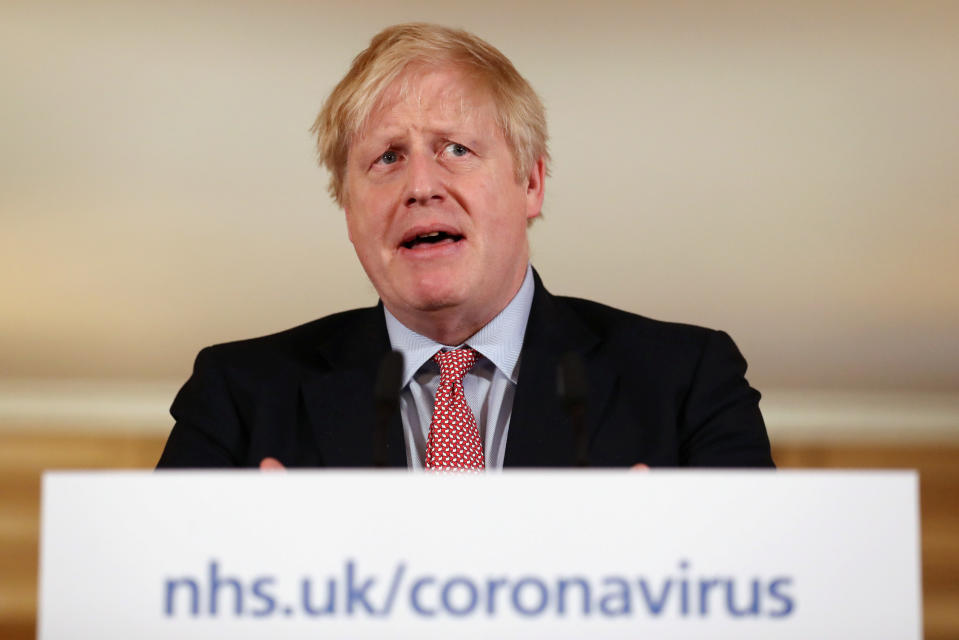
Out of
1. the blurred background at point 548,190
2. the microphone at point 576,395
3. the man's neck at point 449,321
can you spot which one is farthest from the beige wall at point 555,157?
the microphone at point 576,395

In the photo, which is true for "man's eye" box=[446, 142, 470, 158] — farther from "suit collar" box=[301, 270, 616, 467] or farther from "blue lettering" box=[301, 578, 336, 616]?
"blue lettering" box=[301, 578, 336, 616]

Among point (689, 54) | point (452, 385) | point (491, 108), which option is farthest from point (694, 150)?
point (452, 385)

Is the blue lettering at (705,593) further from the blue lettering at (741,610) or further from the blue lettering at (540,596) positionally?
the blue lettering at (540,596)

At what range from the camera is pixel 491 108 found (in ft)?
6.16

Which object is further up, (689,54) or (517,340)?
(689,54)

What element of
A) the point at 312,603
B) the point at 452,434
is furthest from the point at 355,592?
the point at 452,434

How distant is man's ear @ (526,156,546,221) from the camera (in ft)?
6.53

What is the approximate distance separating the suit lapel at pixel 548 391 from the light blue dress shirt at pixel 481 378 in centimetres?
3

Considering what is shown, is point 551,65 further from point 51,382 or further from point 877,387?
point 51,382

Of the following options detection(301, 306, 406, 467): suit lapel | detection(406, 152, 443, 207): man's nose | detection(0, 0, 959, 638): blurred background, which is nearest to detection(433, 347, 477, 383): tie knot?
detection(301, 306, 406, 467): suit lapel

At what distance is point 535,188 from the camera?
2.02 meters

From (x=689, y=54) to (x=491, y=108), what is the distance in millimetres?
1320

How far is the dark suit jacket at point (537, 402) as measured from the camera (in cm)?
174

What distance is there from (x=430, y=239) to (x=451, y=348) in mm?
175
